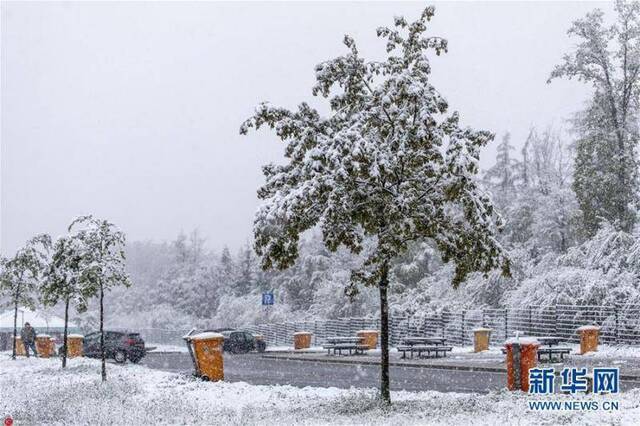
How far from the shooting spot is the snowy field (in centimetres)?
1174

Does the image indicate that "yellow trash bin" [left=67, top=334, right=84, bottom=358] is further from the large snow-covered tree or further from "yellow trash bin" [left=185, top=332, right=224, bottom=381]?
the large snow-covered tree

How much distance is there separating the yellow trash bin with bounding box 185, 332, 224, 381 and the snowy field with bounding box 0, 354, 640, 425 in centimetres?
43

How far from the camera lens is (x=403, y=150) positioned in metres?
12.8

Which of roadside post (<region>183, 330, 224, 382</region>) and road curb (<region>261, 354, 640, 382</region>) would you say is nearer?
road curb (<region>261, 354, 640, 382</region>)

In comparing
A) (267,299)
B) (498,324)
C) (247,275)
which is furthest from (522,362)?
(247,275)

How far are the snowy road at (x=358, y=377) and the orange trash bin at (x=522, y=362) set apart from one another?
1.82 metres

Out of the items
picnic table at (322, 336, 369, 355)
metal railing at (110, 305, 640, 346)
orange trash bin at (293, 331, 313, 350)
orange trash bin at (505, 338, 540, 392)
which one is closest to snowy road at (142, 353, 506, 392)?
orange trash bin at (505, 338, 540, 392)

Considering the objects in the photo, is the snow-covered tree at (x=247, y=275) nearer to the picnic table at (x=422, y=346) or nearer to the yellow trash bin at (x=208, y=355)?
the picnic table at (x=422, y=346)

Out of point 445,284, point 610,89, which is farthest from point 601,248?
point 445,284

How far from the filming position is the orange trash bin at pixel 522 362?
1420 cm

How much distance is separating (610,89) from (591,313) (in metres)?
11.3

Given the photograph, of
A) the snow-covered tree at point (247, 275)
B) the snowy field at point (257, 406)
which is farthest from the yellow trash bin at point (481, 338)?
the snow-covered tree at point (247, 275)

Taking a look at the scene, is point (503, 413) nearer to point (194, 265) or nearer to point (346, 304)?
point (346, 304)

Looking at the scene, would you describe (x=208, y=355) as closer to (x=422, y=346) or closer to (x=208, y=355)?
(x=208, y=355)
